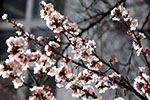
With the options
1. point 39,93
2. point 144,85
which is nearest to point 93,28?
point 144,85

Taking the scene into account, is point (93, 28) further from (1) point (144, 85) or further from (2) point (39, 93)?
(2) point (39, 93)

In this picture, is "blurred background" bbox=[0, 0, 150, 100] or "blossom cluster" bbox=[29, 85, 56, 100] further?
"blurred background" bbox=[0, 0, 150, 100]

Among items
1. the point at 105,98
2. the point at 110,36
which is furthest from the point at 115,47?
the point at 105,98

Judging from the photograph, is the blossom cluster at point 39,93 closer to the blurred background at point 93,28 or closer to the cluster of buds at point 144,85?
the cluster of buds at point 144,85

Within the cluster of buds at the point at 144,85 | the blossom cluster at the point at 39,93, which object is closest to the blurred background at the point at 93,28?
the cluster of buds at the point at 144,85

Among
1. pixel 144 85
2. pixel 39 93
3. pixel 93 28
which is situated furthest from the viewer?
pixel 93 28

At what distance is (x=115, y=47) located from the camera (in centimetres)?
115

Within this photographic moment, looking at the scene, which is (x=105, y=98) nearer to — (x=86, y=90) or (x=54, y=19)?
(x=86, y=90)

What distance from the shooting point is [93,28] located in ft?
4.20

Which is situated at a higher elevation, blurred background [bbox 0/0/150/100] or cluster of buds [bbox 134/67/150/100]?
blurred background [bbox 0/0/150/100]

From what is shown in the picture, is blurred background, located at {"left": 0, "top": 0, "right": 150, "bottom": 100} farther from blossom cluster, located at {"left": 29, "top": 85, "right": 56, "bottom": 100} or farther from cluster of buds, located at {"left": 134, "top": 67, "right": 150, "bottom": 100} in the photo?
blossom cluster, located at {"left": 29, "top": 85, "right": 56, "bottom": 100}

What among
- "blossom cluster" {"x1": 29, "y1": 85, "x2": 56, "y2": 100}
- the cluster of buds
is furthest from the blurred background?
"blossom cluster" {"x1": 29, "y1": 85, "x2": 56, "y2": 100}

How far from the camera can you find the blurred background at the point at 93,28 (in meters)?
1.07

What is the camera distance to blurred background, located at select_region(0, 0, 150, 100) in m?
1.07
